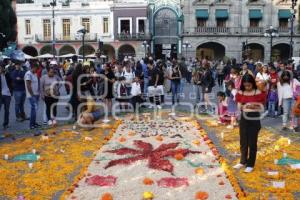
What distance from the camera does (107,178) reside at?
6.61 metres

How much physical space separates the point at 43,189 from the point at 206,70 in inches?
352

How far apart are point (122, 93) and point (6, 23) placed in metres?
21.5

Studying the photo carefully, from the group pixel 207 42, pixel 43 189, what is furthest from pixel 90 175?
pixel 207 42

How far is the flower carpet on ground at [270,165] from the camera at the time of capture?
5.97 meters

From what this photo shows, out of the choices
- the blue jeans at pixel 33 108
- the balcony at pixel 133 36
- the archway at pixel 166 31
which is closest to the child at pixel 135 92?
the blue jeans at pixel 33 108

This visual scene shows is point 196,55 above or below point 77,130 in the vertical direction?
above

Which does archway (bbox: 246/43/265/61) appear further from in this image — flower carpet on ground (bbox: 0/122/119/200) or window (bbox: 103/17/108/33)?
flower carpet on ground (bbox: 0/122/119/200)

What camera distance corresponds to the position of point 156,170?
7023 millimetres

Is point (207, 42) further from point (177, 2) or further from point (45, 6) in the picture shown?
point (45, 6)

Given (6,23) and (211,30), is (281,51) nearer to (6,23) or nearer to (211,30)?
(211,30)

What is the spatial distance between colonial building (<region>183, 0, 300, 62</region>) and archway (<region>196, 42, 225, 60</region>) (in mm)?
1478

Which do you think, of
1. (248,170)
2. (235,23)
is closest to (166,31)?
(235,23)

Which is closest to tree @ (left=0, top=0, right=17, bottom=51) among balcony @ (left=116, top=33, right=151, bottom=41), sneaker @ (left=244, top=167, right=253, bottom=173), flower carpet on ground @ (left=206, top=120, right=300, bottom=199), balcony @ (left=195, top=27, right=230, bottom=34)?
balcony @ (left=116, top=33, right=151, bottom=41)

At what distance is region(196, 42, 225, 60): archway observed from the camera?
42.1 m
